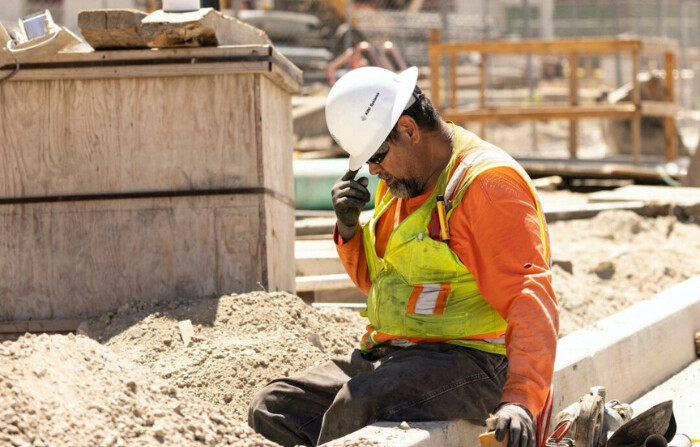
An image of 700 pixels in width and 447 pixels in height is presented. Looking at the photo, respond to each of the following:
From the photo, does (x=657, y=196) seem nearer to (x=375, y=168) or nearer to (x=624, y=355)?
(x=624, y=355)

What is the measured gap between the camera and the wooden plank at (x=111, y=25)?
6.07 m

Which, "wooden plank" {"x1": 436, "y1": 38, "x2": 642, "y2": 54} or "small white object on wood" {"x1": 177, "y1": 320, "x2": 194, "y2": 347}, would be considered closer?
"small white object on wood" {"x1": 177, "y1": 320, "x2": 194, "y2": 347}

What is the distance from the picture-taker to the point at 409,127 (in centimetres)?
434

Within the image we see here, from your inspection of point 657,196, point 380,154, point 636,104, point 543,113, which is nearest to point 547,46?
point 543,113

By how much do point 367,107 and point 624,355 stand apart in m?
2.49

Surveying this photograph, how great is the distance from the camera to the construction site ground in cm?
356

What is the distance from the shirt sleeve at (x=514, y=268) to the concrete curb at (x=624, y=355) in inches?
18.3

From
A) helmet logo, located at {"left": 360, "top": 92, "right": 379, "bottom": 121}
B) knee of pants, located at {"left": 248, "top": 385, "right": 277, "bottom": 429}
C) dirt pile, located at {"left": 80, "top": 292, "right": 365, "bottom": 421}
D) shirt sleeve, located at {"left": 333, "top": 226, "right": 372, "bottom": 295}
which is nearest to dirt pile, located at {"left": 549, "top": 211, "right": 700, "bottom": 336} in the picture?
dirt pile, located at {"left": 80, "top": 292, "right": 365, "bottom": 421}

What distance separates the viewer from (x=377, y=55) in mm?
15914

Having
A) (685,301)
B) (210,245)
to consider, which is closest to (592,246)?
(685,301)

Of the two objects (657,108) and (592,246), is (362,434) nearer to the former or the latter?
(592,246)

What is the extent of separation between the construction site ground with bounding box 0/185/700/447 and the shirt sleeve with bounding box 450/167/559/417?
1.83 ft

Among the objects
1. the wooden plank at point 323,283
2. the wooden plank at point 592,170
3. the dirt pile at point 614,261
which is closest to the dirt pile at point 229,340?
the wooden plank at point 323,283

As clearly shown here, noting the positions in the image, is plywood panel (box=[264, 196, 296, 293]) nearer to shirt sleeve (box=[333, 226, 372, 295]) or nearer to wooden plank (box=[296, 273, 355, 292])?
wooden plank (box=[296, 273, 355, 292])
